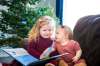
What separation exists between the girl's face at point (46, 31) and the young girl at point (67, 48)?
4 centimetres

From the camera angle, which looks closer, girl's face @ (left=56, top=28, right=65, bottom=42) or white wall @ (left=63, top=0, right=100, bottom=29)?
girl's face @ (left=56, top=28, right=65, bottom=42)

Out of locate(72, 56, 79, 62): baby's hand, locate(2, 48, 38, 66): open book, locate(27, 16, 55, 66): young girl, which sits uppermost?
locate(27, 16, 55, 66): young girl

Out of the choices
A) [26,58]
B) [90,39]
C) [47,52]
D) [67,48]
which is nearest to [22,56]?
[26,58]

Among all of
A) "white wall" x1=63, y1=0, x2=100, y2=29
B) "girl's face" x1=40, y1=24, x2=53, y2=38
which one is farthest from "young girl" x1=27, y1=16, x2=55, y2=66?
"white wall" x1=63, y1=0, x2=100, y2=29

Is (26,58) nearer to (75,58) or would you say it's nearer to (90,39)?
(75,58)

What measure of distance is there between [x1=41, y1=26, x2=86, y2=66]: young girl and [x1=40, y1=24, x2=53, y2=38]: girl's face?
4cm

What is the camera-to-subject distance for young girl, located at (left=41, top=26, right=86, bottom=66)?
1091 millimetres

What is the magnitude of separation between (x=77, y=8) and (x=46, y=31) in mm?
1005

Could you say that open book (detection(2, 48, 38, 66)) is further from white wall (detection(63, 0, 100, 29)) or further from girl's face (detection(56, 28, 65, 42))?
white wall (detection(63, 0, 100, 29))

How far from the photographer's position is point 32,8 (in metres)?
1.62

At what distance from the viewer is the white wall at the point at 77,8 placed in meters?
2.03

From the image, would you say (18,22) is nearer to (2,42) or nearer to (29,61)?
(2,42)

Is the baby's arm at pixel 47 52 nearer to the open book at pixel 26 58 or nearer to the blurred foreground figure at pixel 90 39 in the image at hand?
the open book at pixel 26 58

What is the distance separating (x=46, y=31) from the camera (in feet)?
3.74
